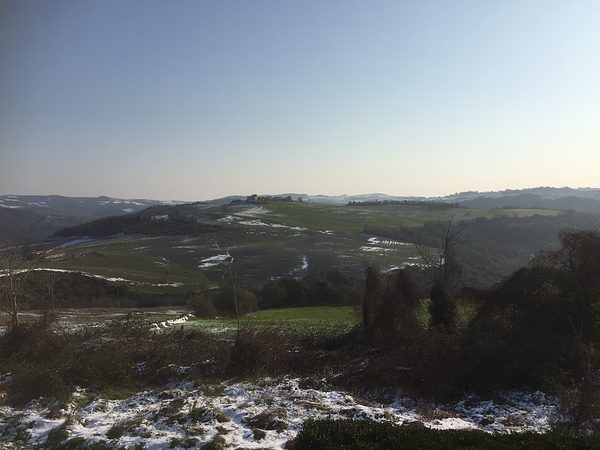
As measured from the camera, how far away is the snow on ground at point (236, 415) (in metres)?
11.5

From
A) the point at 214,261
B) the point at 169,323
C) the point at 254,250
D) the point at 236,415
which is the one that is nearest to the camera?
the point at 236,415

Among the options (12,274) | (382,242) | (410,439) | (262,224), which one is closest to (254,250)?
(382,242)

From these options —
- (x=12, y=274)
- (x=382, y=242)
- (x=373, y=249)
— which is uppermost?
(x=12, y=274)

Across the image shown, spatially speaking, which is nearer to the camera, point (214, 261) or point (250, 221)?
point (214, 261)

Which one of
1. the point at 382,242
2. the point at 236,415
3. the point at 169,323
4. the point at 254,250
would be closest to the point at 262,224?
the point at 254,250

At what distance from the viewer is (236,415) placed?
13.1 meters

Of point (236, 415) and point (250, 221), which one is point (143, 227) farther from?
point (236, 415)

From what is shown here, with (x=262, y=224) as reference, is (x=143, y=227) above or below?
below

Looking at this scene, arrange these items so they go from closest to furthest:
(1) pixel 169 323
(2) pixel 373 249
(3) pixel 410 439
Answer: (3) pixel 410 439
(1) pixel 169 323
(2) pixel 373 249

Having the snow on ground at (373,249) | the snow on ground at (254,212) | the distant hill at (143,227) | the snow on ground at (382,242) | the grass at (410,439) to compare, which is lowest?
the snow on ground at (373,249)

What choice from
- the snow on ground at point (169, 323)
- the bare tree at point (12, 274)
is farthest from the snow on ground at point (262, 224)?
the bare tree at point (12, 274)

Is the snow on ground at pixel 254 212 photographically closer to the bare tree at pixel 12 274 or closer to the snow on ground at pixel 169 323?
the snow on ground at pixel 169 323

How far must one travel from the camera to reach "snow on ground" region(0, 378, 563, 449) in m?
11.5

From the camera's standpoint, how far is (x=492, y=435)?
10.5 metres
